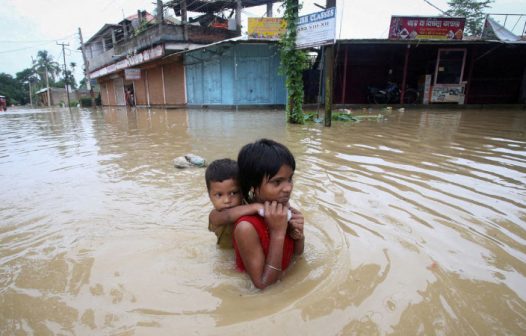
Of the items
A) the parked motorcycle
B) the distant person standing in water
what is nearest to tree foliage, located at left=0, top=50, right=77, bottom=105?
the distant person standing in water

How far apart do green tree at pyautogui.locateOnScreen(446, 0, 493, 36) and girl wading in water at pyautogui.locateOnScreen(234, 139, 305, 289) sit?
3872 centimetres

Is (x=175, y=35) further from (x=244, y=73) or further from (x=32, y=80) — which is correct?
(x=32, y=80)

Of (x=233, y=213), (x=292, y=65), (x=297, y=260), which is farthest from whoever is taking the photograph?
(x=292, y=65)

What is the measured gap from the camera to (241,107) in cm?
1709

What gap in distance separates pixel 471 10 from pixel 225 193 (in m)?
41.1

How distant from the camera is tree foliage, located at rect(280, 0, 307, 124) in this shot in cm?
810

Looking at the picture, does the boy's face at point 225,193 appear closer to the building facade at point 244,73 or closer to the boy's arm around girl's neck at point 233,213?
the boy's arm around girl's neck at point 233,213

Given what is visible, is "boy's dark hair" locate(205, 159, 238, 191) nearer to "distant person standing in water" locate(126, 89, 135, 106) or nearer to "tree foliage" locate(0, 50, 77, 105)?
"distant person standing in water" locate(126, 89, 135, 106)

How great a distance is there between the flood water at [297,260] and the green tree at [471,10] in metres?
36.1

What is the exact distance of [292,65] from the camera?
870cm

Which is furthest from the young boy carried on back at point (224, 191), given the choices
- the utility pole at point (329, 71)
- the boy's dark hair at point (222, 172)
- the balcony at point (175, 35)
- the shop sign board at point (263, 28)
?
the balcony at point (175, 35)

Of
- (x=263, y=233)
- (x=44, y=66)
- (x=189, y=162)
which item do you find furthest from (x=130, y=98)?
(x=44, y=66)

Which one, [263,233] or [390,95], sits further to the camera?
[390,95]

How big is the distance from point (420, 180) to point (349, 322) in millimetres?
2462
